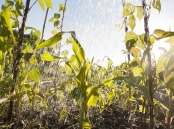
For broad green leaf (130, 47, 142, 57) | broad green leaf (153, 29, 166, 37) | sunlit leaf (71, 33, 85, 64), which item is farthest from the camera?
broad green leaf (130, 47, 142, 57)

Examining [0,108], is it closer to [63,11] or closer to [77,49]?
[77,49]

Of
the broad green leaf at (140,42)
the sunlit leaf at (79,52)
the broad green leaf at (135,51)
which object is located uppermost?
the broad green leaf at (140,42)

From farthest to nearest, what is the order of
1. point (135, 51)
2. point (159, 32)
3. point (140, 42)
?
point (135, 51) → point (140, 42) → point (159, 32)

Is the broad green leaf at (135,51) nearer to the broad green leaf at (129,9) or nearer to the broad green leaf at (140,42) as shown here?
the broad green leaf at (140,42)

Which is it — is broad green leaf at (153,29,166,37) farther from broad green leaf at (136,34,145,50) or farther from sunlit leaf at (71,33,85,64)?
sunlit leaf at (71,33,85,64)

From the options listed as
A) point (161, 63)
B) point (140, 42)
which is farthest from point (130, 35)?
point (161, 63)

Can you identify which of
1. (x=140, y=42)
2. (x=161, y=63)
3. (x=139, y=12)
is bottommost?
(x=161, y=63)

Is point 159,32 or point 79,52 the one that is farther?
point 79,52

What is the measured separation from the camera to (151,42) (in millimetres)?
1040

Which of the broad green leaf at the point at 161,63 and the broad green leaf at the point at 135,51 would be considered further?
the broad green leaf at the point at 135,51

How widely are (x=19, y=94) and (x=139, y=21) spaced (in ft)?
2.86

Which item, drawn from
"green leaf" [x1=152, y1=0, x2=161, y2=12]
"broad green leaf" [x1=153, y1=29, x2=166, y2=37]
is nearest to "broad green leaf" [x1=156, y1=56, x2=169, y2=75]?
"broad green leaf" [x1=153, y1=29, x2=166, y2=37]

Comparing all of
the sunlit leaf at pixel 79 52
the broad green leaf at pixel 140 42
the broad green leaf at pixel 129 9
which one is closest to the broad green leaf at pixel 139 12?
the broad green leaf at pixel 129 9

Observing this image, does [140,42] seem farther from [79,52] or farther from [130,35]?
Result: [79,52]
